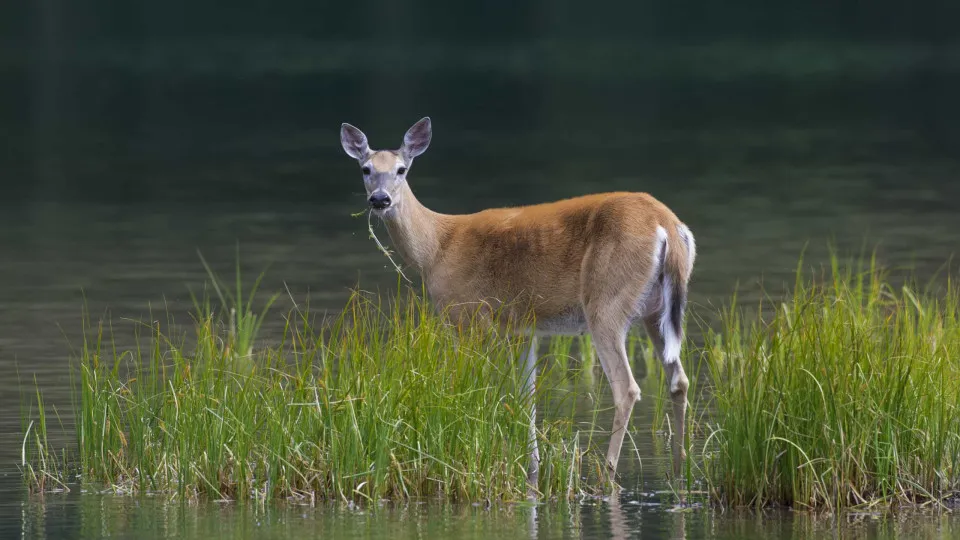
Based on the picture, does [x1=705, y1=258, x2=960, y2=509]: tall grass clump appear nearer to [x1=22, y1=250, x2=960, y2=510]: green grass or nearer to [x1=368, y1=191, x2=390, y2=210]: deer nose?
[x1=22, y1=250, x2=960, y2=510]: green grass

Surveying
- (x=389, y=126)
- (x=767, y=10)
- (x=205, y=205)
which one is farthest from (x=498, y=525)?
(x=767, y=10)

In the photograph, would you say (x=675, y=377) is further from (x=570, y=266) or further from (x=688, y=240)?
(x=570, y=266)

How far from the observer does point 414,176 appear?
36062 mm

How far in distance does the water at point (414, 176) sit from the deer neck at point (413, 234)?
50 cm

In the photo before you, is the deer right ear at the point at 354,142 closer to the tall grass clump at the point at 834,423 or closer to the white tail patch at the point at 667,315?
the white tail patch at the point at 667,315

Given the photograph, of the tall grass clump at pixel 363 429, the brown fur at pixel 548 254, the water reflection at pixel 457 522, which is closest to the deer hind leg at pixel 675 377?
the brown fur at pixel 548 254

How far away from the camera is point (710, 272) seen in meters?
21.1

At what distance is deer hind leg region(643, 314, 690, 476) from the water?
18 centimetres

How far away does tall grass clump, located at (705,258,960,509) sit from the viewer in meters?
9.02

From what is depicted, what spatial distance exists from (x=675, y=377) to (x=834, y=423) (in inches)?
71.8

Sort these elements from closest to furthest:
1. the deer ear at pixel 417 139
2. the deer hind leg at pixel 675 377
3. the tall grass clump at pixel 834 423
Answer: the tall grass clump at pixel 834 423
the deer hind leg at pixel 675 377
the deer ear at pixel 417 139

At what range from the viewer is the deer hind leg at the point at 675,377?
1058cm

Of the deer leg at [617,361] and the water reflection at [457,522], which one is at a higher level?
the deer leg at [617,361]

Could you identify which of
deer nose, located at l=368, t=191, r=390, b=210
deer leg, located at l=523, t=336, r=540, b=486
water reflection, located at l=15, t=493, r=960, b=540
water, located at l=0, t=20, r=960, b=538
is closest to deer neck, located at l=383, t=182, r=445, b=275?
deer nose, located at l=368, t=191, r=390, b=210
